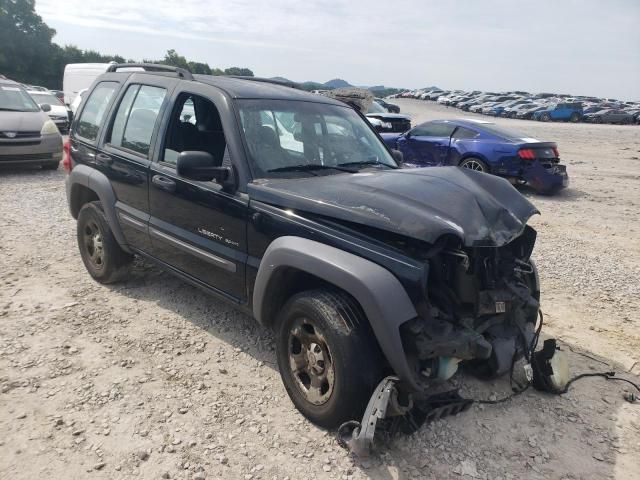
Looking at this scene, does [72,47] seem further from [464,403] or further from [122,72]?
[464,403]

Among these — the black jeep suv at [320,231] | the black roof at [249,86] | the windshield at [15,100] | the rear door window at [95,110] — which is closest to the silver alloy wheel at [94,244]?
the black jeep suv at [320,231]

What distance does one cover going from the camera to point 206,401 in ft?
10.7

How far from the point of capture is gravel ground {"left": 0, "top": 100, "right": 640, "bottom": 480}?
8.98ft

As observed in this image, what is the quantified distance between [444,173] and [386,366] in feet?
4.66

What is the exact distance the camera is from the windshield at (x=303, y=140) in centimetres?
354

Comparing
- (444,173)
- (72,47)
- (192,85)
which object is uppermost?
(72,47)

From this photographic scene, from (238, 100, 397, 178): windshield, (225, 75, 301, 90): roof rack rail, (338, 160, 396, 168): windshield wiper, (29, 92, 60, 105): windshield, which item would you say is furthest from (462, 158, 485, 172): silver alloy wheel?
(29, 92, 60, 105): windshield

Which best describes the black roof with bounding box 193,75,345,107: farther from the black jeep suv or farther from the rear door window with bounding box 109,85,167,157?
the rear door window with bounding box 109,85,167,157

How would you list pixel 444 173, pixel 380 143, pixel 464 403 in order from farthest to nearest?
pixel 380 143 → pixel 444 173 → pixel 464 403

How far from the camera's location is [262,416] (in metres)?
3.13

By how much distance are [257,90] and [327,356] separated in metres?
2.14

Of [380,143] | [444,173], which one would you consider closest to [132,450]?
[444,173]

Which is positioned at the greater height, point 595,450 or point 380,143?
point 380,143

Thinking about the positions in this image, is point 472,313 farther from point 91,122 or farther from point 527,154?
point 527,154
